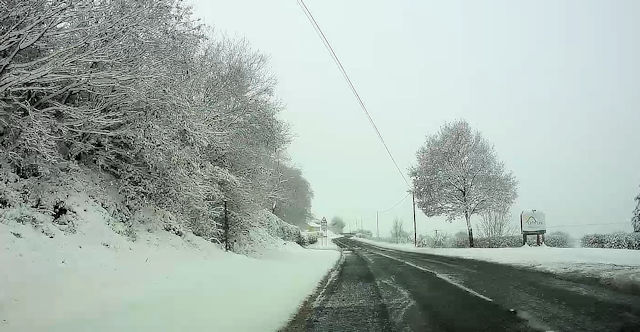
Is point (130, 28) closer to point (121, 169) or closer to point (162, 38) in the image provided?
point (162, 38)

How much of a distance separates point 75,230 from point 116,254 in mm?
1028

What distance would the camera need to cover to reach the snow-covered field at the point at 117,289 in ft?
20.8

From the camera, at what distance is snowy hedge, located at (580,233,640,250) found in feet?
71.2

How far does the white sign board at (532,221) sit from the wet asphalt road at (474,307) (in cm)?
1624

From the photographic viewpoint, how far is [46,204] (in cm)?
969

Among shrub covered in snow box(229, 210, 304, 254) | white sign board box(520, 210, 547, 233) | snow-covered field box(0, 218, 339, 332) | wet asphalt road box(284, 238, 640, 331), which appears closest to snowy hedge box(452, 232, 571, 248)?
white sign board box(520, 210, 547, 233)

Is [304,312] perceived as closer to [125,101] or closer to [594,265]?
[125,101]

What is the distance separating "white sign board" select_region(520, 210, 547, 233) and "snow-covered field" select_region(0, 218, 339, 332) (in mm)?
19416

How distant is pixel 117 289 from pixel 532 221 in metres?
24.9

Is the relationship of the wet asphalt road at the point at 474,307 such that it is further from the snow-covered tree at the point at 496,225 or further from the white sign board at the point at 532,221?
the snow-covered tree at the point at 496,225

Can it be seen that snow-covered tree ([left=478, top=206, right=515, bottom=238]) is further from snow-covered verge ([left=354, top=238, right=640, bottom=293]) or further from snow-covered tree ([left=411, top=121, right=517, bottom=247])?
snow-covered verge ([left=354, top=238, right=640, bottom=293])

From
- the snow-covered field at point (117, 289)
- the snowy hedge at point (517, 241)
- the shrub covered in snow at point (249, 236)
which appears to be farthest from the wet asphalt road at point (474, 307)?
the snowy hedge at point (517, 241)

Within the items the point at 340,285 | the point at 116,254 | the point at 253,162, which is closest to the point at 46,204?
the point at 116,254

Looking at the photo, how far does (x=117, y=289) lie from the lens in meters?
8.18
